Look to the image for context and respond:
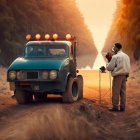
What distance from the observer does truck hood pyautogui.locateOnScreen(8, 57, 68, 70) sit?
10781 millimetres

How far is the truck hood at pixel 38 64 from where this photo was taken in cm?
1078

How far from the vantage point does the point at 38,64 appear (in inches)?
432

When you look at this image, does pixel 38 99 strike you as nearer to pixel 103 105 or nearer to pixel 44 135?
pixel 103 105

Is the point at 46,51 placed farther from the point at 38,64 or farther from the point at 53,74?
the point at 53,74

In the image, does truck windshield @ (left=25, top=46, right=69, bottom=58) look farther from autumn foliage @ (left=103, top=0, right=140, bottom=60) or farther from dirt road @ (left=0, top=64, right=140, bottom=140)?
autumn foliage @ (left=103, top=0, right=140, bottom=60)

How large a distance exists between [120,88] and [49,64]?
7.62ft

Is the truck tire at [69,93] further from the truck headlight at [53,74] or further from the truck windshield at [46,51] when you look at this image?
the truck windshield at [46,51]

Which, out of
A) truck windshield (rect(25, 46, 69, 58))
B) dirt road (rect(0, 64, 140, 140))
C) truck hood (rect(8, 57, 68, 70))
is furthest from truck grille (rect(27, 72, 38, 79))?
truck windshield (rect(25, 46, 69, 58))

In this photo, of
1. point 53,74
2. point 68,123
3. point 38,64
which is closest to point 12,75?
point 38,64

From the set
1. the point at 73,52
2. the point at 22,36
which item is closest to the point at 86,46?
the point at 22,36

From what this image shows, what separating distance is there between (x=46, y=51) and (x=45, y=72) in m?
1.64

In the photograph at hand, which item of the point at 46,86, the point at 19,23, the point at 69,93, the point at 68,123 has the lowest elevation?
the point at 68,123

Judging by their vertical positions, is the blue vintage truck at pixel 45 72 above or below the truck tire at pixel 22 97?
above

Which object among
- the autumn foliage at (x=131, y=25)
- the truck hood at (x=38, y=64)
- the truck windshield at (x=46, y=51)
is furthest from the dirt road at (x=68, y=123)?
the autumn foliage at (x=131, y=25)
